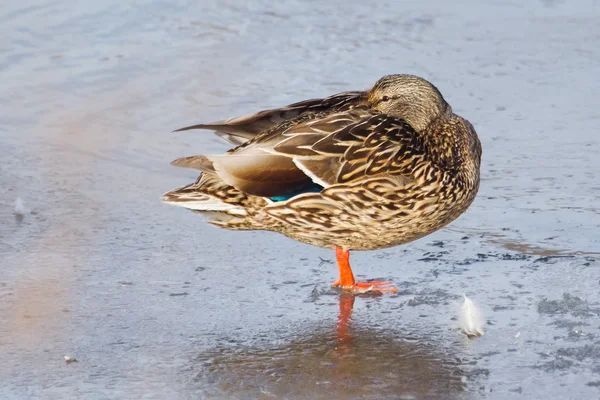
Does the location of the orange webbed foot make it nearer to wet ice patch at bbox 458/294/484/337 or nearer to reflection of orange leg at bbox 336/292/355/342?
reflection of orange leg at bbox 336/292/355/342

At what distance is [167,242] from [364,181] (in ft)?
3.62

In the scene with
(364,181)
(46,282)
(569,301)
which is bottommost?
(46,282)

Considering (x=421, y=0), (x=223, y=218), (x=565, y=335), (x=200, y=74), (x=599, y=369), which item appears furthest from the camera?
(x=421, y=0)

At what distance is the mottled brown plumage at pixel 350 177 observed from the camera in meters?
4.59

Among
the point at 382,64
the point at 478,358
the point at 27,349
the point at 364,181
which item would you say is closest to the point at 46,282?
the point at 27,349

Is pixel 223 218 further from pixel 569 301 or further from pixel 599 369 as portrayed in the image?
pixel 599 369

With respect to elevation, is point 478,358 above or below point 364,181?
below

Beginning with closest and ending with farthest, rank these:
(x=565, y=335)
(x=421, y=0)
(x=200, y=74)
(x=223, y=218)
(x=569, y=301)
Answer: (x=565, y=335) < (x=569, y=301) < (x=223, y=218) < (x=200, y=74) < (x=421, y=0)

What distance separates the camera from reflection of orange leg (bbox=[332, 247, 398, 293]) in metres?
4.68

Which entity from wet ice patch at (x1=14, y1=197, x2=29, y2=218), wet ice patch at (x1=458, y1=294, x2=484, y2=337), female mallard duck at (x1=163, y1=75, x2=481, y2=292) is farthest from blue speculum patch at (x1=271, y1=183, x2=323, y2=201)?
wet ice patch at (x1=14, y1=197, x2=29, y2=218)

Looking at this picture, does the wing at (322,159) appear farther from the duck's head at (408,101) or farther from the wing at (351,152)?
the duck's head at (408,101)

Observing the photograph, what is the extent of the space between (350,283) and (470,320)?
0.72 meters

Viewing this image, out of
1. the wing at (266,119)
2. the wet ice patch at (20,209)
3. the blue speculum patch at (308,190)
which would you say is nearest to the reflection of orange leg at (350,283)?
the blue speculum patch at (308,190)

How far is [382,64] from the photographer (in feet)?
25.1
